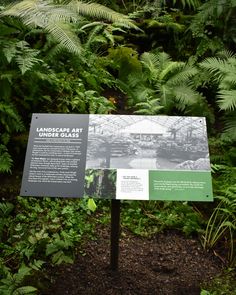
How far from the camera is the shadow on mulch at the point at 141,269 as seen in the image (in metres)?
3.41

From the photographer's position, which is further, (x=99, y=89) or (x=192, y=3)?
(x=192, y=3)

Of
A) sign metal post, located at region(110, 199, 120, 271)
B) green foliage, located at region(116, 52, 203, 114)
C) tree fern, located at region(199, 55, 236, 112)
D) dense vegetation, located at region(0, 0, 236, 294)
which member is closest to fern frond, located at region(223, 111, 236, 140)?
dense vegetation, located at region(0, 0, 236, 294)

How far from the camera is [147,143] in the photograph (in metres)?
3.20

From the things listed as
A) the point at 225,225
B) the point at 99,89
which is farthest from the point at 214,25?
the point at 225,225

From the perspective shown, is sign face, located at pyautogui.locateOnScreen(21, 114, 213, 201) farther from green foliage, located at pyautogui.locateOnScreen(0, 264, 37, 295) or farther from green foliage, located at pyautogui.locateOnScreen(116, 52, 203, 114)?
green foliage, located at pyautogui.locateOnScreen(116, 52, 203, 114)

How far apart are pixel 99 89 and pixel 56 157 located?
3111 mm

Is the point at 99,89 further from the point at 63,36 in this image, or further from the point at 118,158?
the point at 118,158

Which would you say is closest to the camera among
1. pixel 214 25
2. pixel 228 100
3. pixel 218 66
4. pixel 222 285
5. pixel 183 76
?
pixel 222 285

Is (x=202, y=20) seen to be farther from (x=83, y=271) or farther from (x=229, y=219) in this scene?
(x=83, y=271)

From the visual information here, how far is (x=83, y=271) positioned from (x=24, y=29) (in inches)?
122


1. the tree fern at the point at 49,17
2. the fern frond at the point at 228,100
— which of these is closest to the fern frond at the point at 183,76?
the fern frond at the point at 228,100

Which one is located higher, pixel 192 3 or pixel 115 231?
pixel 192 3

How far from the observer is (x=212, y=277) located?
3582 mm

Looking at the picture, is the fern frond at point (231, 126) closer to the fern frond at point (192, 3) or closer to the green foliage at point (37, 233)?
the green foliage at point (37, 233)
